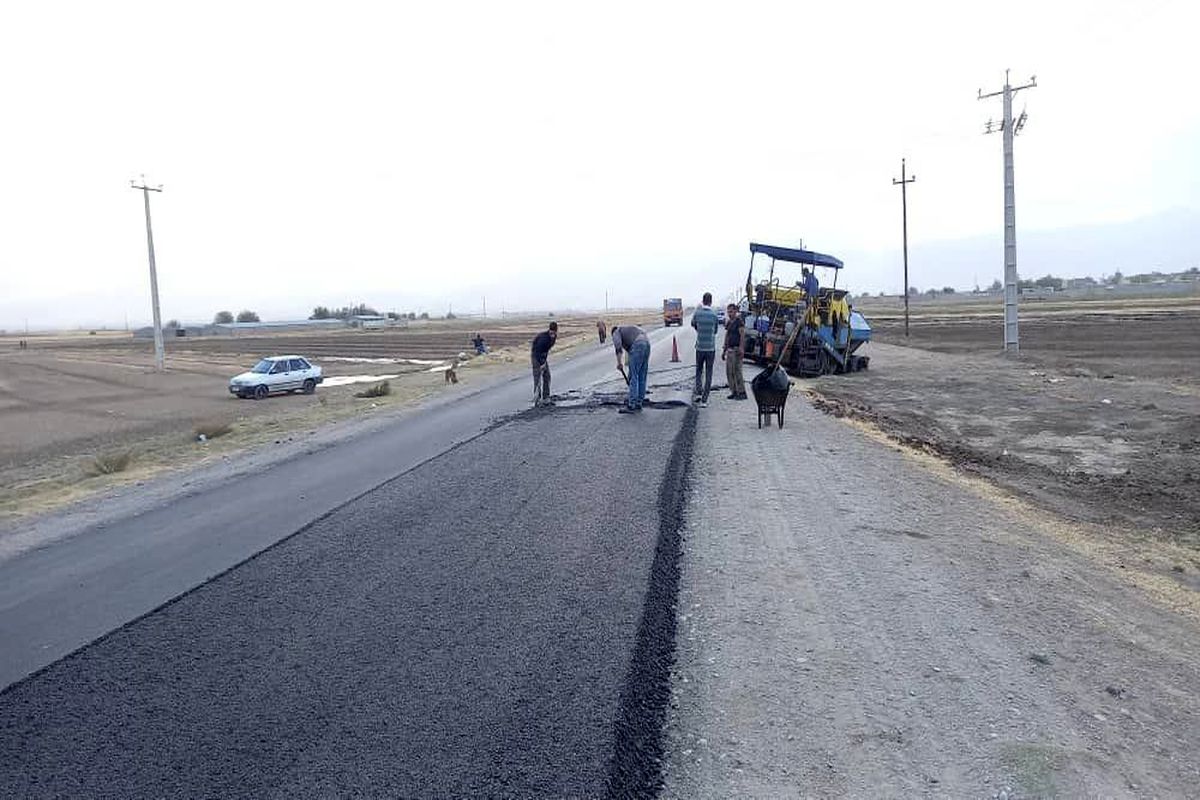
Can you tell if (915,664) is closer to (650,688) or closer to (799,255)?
(650,688)

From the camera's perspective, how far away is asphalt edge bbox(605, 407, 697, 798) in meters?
3.77

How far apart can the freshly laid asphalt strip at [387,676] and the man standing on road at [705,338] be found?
826cm

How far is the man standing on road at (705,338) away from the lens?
15.9 metres

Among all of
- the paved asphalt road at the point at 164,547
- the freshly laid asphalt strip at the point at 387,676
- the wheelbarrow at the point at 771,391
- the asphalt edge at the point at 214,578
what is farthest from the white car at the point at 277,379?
the freshly laid asphalt strip at the point at 387,676

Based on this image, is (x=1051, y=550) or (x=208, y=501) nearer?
(x=1051, y=550)

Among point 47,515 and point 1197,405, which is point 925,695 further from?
point 1197,405

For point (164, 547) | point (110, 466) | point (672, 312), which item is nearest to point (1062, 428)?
point (164, 547)

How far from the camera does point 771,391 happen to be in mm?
13070

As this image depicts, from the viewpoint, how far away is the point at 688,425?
13859mm

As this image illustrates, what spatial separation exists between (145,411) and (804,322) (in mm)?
23241

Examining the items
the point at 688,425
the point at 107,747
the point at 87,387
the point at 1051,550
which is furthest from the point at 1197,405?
the point at 87,387

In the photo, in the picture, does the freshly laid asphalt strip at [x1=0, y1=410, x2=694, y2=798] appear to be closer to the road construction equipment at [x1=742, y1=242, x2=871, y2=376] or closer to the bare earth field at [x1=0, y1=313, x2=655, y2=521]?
the bare earth field at [x1=0, y1=313, x2=655, y2=521]

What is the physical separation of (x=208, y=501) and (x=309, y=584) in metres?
4.40

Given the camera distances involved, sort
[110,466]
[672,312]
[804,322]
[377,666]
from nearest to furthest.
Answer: [377,666]
[110,466]
[804,322]
[672,312]
